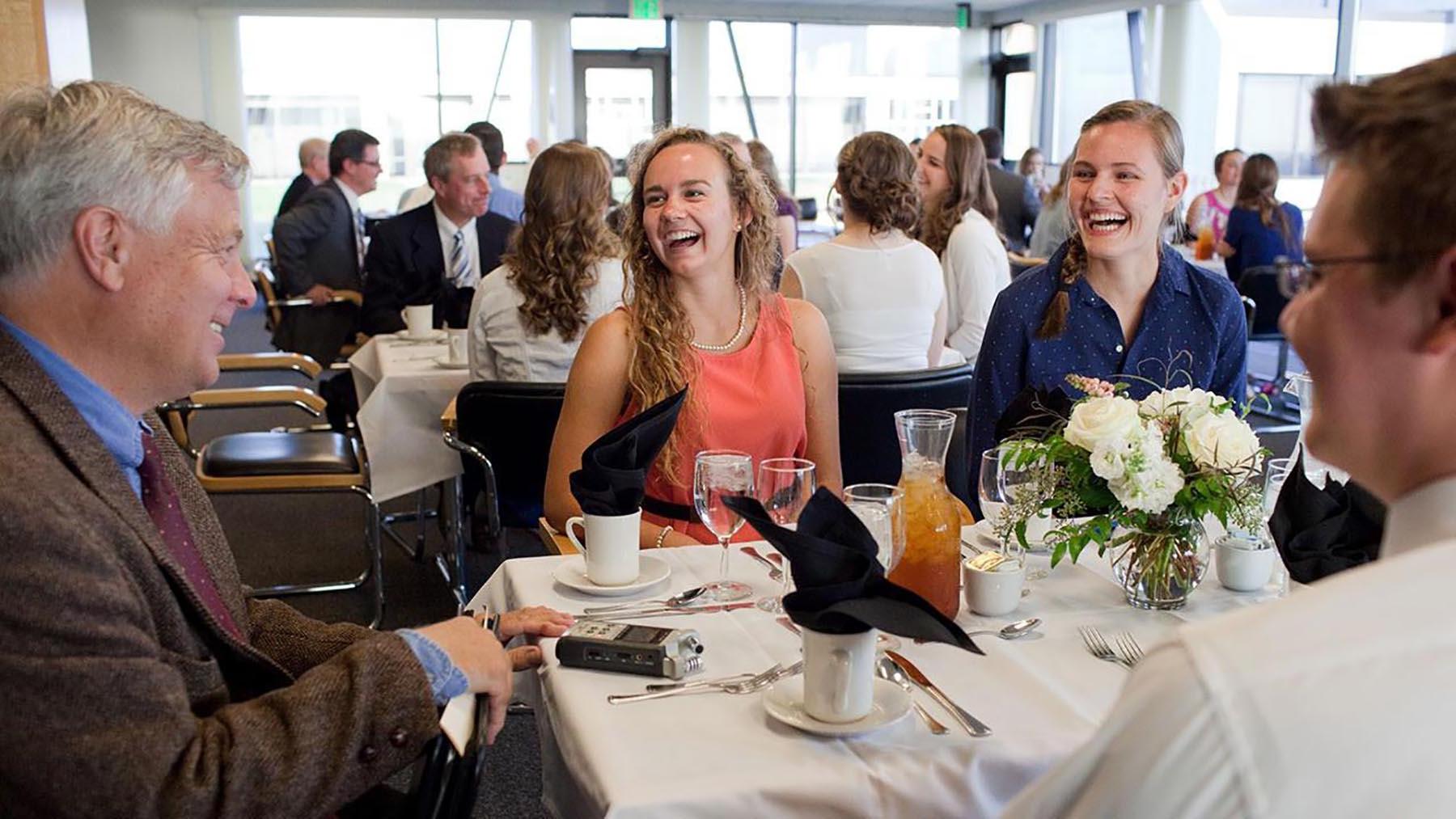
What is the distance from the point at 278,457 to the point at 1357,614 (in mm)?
3636

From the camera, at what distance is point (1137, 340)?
261 cm

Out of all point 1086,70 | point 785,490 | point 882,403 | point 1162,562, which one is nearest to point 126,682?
point 785,490

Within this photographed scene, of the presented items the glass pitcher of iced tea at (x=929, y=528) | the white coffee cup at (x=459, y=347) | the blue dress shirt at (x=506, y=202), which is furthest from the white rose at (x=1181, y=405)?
the blue dress shirt at (x=506, y=202)

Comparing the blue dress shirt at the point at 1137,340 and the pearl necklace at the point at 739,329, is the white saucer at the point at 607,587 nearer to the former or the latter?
the pearl necklace at the point at 739,329

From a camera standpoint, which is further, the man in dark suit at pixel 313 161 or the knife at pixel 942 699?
the man in dark suit at pixel 313 161

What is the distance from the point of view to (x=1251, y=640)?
69 centimetres

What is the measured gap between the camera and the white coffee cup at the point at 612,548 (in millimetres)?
1826

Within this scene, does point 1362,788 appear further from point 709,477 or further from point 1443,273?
point 709,477

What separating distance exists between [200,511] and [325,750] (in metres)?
0.50

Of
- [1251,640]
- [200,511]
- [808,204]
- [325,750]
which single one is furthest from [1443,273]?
[808,204]

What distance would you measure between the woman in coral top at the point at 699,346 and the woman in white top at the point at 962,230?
1797 mm

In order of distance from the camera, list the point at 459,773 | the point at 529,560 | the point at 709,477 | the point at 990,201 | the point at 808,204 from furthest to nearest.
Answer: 1. the point at 808,204
2. the point at 990,201
3. the point at 529,560
4. the point at 709,477
5. the point at 459,773

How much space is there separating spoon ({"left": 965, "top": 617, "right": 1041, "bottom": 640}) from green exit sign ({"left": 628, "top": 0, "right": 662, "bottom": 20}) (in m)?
13.1

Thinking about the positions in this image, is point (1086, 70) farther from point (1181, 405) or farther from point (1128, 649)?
point (1128, 649)
